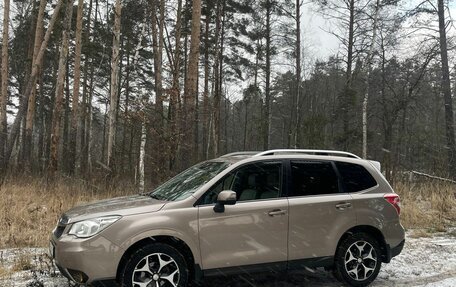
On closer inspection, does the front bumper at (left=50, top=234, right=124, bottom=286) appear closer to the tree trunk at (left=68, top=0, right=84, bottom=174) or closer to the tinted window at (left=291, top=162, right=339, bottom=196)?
the tinted window at (left=291, top=162, right=339, bottom=196)

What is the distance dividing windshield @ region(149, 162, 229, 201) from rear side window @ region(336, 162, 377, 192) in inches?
63.6

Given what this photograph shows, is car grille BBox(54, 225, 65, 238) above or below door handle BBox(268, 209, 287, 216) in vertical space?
below

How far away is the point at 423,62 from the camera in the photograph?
24.0 m

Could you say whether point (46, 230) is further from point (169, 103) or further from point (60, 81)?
point (60, 81)

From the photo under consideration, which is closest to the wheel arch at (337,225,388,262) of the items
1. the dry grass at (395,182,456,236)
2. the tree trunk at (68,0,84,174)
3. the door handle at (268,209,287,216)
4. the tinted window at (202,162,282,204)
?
the door handle at (268,209,287,216)

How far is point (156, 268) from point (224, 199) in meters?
1.04

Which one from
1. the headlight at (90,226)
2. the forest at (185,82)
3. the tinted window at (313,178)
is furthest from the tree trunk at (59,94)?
the tinted window at (313,178)

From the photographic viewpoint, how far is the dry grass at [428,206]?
398 inches

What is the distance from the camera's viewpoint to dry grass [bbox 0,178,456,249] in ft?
26.4

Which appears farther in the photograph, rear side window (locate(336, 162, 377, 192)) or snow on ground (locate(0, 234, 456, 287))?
rear side window (locate(336, 162, 377, 192))

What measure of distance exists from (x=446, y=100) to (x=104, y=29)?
20034 millimetres

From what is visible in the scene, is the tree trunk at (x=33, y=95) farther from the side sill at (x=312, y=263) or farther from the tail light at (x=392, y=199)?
the tail light at (x=392, y=199)

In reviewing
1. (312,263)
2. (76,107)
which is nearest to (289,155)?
(312,263)

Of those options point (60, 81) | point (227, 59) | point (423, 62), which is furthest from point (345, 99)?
point (60, 81)
